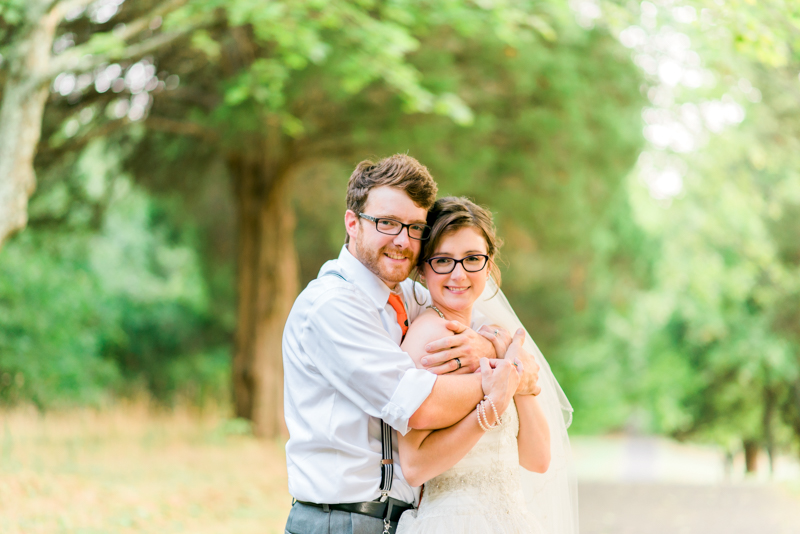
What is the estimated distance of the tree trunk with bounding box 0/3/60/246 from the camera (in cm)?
553

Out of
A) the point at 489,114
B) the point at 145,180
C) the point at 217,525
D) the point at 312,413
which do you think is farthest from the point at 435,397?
the point at 145,180

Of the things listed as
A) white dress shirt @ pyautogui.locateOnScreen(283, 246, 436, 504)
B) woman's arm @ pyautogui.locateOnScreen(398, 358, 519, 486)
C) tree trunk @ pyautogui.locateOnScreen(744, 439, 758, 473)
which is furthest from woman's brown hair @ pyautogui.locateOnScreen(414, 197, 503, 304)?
tree trunk @ pyautogui.locateOnScreen(744, 439, 758, 473)

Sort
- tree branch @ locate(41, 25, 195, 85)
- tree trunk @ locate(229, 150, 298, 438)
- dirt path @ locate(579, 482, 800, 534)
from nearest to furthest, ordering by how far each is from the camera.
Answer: tree branch @ locate(41, 25, 195, 85), dirt path @ locate(579, 482, 800, 534), tree trunk @ locate(229, 150, 298, 438)

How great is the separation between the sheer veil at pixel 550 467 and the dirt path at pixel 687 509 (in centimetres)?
556

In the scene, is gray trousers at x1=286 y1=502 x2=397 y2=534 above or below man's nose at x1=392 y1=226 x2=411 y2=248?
below

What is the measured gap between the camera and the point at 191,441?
9.77m

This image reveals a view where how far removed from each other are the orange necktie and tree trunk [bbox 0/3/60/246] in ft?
13.8

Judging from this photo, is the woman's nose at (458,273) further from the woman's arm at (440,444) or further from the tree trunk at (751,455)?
the tree trunk at (751,455)

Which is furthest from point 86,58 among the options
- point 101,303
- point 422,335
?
point 101,303

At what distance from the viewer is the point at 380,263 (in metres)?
2.53

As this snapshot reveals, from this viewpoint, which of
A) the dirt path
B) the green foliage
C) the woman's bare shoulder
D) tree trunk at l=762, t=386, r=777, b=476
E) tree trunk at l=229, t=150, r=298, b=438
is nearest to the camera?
the woman's bare shoulder

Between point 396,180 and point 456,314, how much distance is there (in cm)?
59

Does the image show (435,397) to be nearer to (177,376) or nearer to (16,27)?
(16,27)

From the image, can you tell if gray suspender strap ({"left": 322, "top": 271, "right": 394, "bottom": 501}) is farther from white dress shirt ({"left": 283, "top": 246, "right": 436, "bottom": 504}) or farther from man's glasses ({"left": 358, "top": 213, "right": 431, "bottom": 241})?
man's glasses ({"left": 358, "top": 213, "right": 431, "bottom": 241})
